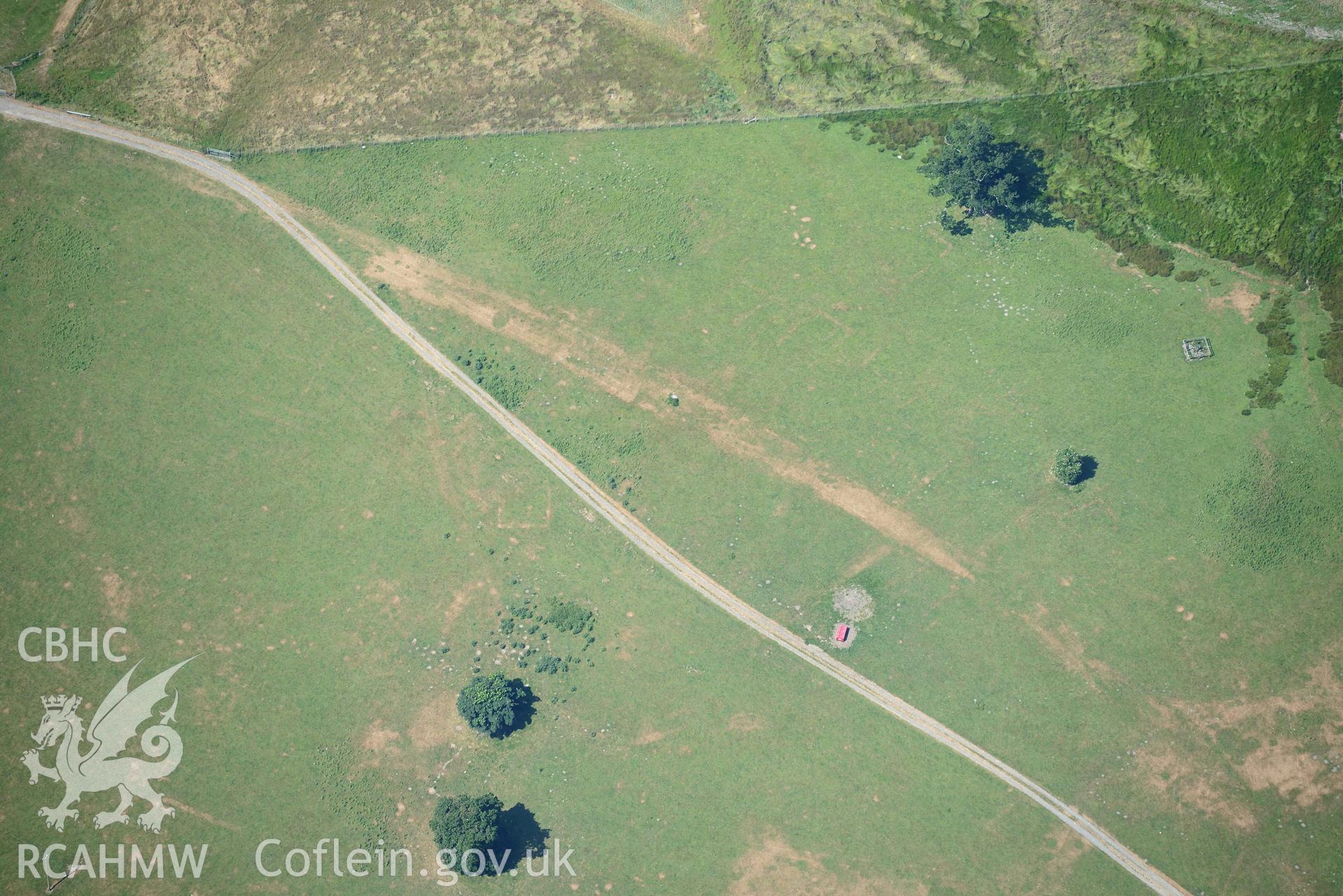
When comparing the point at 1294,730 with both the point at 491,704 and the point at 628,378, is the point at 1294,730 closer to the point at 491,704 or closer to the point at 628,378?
the point at 628,378

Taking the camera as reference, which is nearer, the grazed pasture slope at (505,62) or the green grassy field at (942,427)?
the green grassy field at (942,427)

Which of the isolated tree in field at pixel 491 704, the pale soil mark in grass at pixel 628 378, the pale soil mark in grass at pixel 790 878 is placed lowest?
the pale soil mark in grass at pixel 790 878

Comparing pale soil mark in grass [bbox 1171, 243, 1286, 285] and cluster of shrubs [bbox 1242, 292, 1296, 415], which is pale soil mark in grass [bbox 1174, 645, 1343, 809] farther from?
pale soil mark in grass [bbox 1171, 243, 1286, 285]

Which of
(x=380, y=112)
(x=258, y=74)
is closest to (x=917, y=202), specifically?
(x=380, y=112)

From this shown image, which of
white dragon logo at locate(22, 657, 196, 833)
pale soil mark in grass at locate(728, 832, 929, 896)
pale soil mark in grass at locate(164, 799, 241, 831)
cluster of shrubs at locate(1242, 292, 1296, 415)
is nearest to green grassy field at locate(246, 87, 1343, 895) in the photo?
cluster of shrubs at locate(1242, 292, 1296, 415)

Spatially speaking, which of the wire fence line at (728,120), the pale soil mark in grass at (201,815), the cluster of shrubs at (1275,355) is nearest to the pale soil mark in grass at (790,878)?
the pale soil mark in grass at (201,815)

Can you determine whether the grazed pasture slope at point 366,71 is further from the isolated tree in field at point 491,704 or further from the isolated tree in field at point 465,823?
the isolated tree in field at point 465,823

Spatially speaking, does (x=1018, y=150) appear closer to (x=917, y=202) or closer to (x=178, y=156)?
(x=917, y=202)

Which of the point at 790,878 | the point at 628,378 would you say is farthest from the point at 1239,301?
the point at 790,878
